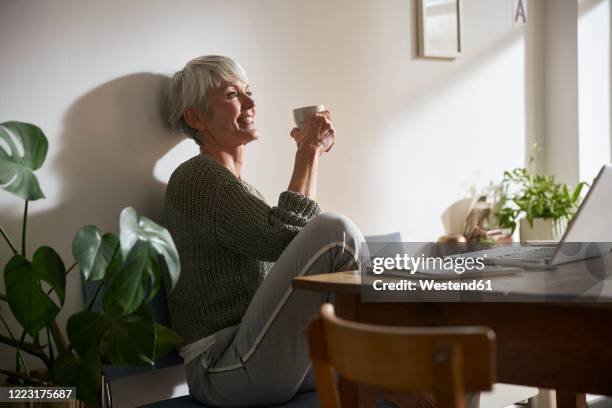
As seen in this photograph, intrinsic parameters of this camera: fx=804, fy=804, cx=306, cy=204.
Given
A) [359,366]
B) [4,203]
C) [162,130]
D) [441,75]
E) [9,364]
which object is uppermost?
[441,75]

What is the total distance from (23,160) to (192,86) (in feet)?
2.47

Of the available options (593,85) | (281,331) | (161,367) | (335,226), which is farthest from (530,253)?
(593,85)

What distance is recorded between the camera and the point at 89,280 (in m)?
1.53

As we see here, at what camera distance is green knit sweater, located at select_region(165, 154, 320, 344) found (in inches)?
80.2

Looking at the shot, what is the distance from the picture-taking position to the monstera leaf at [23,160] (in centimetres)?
152

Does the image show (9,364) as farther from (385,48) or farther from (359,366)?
(385,48)

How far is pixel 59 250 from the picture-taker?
202cm

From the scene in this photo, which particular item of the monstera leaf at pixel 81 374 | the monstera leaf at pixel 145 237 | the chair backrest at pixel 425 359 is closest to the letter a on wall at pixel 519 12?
the monstera leaf at pixel 145 237

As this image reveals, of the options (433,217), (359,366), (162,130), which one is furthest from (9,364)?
(433,217)

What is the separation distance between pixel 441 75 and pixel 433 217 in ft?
1.92

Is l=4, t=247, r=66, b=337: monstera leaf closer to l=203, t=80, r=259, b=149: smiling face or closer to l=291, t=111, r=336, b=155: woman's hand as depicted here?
l=203, t=80, r=259, b=149: smiling face

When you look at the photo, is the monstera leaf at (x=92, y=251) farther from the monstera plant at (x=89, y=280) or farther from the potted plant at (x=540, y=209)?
the potted plant at (x=540, y=209)

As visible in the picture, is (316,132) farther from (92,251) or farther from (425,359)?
(425,359)

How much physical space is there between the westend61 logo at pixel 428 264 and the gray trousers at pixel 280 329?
17 centimetres
